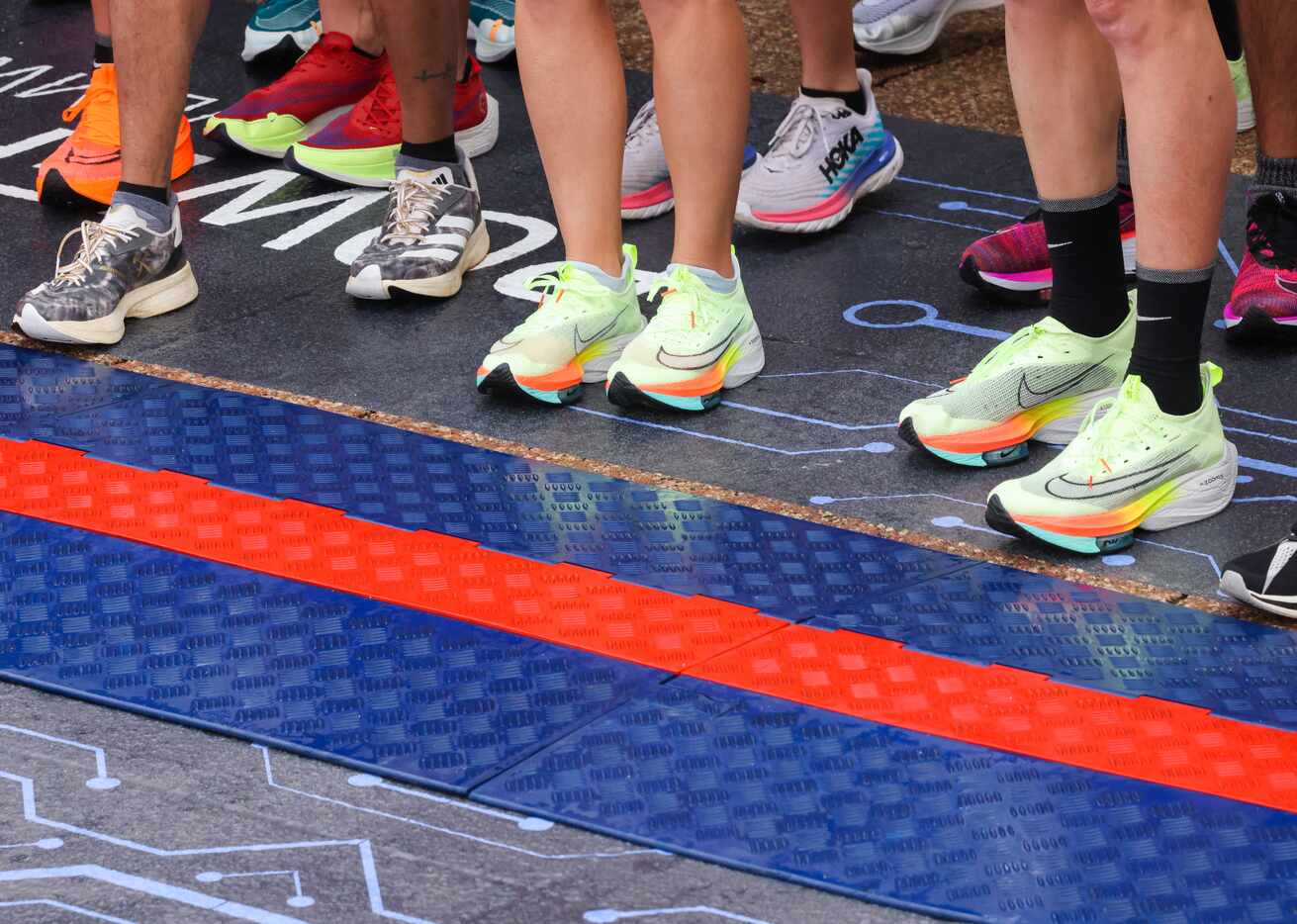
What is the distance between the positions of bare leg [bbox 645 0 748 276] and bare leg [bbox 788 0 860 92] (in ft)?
2.24

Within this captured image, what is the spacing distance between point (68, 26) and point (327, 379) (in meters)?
2.19

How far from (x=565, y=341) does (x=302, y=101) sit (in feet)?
4.44

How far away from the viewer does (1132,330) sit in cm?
263

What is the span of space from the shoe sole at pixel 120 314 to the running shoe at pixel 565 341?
1.97 feet

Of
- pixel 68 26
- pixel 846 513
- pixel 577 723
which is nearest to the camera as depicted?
pixel 577 723

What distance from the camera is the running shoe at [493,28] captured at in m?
4.41

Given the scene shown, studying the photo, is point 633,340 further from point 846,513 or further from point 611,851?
point 611,851

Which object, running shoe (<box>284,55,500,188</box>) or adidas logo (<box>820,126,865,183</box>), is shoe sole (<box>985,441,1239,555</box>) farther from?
running shoe (<box>284,55,500,188</box>)

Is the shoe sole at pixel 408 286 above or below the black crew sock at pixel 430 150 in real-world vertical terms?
below

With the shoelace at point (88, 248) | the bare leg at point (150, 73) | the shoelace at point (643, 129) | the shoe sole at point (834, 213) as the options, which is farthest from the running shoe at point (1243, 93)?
the shoelace at point (88, 248)

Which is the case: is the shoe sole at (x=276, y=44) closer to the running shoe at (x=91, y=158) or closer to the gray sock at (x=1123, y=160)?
the running shoe at (x=91, y=158)

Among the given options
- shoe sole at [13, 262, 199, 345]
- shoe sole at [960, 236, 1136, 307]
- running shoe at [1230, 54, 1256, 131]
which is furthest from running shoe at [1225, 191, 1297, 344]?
shoe sole at [13, 262, 199, 345]

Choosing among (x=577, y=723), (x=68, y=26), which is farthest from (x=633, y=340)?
(x=68, y=26)

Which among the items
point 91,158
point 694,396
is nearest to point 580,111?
point 694,396
